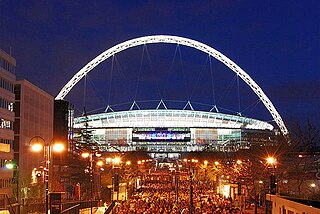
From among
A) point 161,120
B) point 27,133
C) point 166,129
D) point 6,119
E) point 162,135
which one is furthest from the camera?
point 161,120

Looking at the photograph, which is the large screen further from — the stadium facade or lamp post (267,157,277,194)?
lamp post (267,157,277,194)

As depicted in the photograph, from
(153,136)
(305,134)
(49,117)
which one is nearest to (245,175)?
(305,134)

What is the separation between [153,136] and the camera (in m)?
185

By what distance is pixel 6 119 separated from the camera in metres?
64.9

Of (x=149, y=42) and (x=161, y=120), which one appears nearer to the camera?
(x=149, y=42)

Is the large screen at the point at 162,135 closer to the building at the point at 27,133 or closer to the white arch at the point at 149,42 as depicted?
the white arch at the point at 149,42

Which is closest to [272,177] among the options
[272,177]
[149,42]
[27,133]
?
[272,177]

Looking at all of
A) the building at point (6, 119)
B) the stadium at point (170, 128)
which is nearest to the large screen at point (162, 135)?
the stadium at point (170, 128)

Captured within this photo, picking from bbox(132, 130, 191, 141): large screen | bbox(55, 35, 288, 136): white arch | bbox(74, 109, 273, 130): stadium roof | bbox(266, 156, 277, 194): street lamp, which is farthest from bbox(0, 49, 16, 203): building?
bbox(74, 109, 273, 130): stadium roof

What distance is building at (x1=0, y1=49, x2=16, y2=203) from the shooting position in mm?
62875

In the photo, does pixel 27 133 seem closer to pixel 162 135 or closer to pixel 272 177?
pixel 272 177

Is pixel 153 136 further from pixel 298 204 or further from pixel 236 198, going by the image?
pixel 298 204

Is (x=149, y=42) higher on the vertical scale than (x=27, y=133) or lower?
higher

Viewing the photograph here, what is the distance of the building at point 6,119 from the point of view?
206 feet
